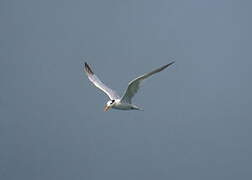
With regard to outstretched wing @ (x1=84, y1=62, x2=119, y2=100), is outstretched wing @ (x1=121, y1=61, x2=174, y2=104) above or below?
below

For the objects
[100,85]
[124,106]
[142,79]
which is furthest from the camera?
[100,85]

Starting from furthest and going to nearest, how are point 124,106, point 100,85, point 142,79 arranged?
1. point 100,85
2. point 124,106
3. point 142,79

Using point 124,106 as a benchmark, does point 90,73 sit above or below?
above

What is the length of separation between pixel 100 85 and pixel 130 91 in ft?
8.31

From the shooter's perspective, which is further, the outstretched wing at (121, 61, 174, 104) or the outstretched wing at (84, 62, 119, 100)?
the outstretched wing at (84, 62, 119, 100)

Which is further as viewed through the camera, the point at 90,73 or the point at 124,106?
the point at 90,73

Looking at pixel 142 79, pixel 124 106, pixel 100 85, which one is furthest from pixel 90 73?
pixel 142 79

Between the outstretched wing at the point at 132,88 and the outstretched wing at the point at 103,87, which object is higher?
the outstretched wing at the point at 103,87

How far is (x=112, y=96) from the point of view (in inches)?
709

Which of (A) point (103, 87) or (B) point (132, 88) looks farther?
(A) point (103, 87)

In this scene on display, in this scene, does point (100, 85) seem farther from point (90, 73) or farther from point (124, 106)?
point (124, 106)

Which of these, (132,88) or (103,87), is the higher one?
→ (103,87)

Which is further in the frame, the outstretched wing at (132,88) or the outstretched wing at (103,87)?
the outstretched wing at (103,87)

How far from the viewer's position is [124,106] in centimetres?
1697
